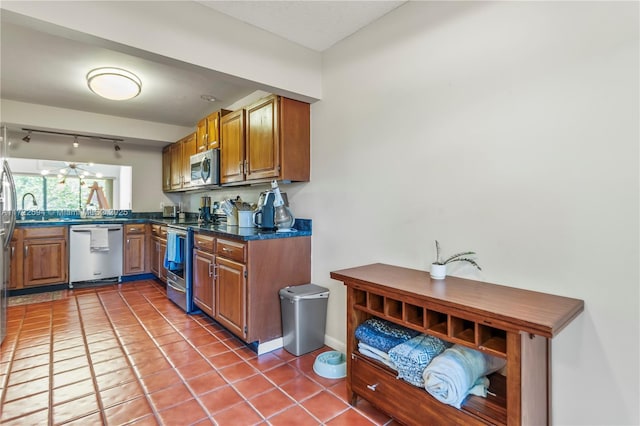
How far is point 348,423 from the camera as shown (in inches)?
66.1

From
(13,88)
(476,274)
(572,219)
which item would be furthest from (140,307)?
(572,219)

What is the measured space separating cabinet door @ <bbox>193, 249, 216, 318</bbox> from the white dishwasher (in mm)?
2092

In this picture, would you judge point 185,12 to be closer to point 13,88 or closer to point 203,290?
point 203,290

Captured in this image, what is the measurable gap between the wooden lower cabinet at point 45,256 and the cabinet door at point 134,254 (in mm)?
690

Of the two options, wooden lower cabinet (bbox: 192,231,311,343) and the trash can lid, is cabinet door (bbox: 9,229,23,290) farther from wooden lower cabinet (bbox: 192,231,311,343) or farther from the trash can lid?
the trash can lid

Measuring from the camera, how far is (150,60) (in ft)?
6.24

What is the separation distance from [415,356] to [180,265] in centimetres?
282

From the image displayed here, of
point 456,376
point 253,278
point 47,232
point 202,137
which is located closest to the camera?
point 456,376

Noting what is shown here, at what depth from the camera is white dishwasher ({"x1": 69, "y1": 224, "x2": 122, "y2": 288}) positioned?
4277mm

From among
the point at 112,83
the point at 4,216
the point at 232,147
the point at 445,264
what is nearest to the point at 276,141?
the point at 232,147

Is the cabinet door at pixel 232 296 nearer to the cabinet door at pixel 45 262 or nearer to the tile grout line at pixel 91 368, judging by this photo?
the tile grout line at pixel 91 368

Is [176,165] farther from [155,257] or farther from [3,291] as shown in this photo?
[3,291]

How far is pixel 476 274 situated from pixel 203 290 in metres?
2.43

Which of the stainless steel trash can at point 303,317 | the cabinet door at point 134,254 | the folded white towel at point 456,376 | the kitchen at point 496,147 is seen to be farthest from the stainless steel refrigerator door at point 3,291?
the folded white towel at point 456,376
